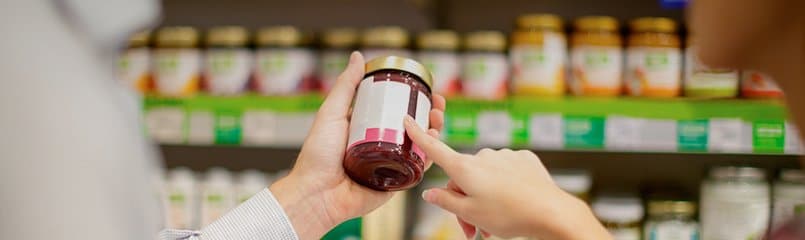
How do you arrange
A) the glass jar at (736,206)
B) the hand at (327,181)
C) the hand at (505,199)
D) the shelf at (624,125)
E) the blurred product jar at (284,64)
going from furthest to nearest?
the blurred product jar at (284,64) → the glass jar at (736,206) → the shelf at (624,125) → the hand at (327,181) → the hand at (505,199)

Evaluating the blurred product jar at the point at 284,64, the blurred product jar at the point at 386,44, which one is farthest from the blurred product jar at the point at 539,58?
the blurred product jar at the point at 284,64

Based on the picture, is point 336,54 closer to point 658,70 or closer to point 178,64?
point 178,64

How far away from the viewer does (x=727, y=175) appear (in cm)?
232

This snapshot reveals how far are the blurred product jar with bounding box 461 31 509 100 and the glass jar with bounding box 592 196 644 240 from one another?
0.37 m

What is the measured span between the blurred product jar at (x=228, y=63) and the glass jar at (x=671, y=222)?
1.04 m

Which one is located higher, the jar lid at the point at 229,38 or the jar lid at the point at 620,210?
the jar lid at the point at 229,38

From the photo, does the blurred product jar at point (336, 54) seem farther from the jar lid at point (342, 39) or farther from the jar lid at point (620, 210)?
the jar lid at point (620, 210)

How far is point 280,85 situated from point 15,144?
1806 millimetres

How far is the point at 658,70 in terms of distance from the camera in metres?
2.18

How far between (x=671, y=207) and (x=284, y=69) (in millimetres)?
984

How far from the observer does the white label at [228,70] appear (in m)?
2.33

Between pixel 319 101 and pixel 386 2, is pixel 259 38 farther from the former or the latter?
pixel 386 2

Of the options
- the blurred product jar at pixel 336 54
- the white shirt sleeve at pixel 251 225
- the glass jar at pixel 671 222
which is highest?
the blurred product jar at pixel 336 54

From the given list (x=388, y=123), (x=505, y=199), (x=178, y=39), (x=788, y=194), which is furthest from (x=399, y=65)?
(x=788, y=194)
